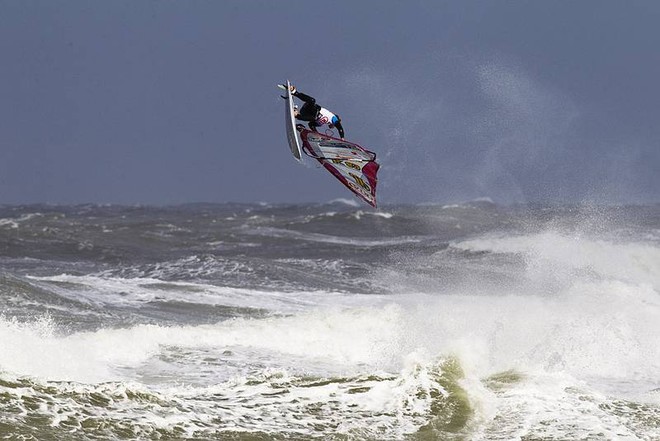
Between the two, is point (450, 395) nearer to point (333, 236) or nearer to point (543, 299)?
point (543, 299)

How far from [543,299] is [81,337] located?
9.37 metres

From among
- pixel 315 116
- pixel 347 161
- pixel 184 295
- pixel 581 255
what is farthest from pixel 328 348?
pixel 581 255

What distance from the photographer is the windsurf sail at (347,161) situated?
42.2 ft

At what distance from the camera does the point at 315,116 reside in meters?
12.2

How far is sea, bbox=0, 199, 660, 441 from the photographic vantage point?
805 cm

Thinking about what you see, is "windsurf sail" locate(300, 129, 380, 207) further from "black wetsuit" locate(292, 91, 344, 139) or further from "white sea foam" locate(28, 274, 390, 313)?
"white sea foam" locate(28, 274, 390, 313)

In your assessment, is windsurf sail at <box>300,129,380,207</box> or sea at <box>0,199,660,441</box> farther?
windsurf sail at <box>300,129,380,207</box>

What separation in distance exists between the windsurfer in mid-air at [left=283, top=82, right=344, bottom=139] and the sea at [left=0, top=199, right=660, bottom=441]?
287 centimetres

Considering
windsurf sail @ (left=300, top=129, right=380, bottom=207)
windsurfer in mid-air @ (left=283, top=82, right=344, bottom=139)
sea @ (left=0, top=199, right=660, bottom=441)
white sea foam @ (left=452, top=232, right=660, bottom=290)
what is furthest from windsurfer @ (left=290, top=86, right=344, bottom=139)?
white sea foam @ (left=452, top=232, right=660, bottom=290)

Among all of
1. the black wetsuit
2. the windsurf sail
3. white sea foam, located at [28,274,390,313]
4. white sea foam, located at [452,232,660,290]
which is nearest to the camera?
the black wetsuit

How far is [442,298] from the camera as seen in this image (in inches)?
730

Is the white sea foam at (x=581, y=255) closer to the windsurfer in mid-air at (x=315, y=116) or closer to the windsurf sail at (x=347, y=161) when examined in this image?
the windsurf sail at (x=347, y=161)

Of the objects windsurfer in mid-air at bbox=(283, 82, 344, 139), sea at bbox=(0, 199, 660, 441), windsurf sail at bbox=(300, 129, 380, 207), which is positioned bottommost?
sea at bbox=(0, 199, 660, 441)

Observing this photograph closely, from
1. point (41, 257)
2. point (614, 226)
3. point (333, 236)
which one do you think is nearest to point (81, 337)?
point (41, 257)
